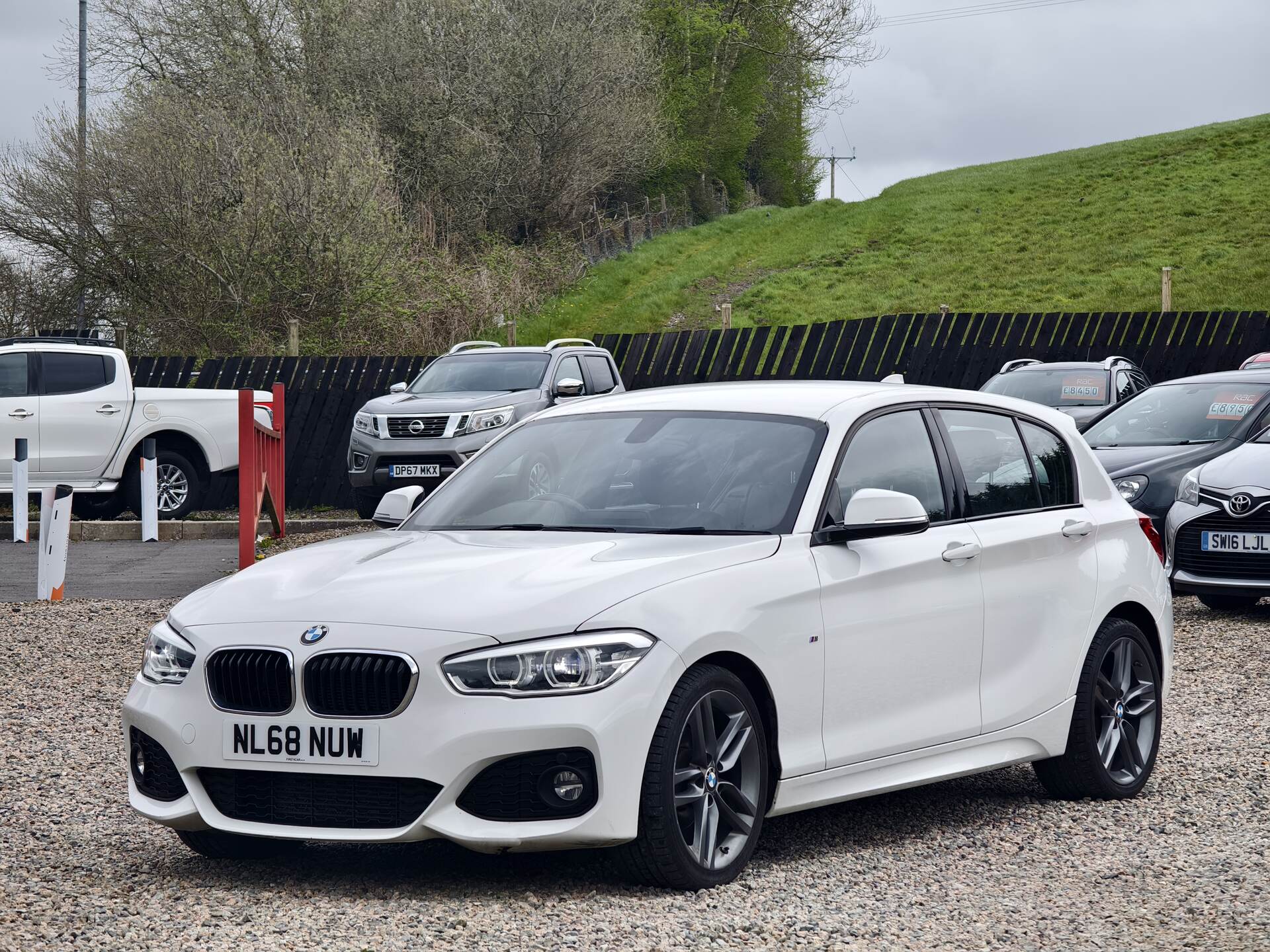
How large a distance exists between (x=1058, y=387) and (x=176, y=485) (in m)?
10.1

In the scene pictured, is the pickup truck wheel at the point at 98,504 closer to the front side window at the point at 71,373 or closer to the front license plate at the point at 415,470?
the front side window at the point at 71,373

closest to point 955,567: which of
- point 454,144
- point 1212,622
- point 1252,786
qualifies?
point 1252,786

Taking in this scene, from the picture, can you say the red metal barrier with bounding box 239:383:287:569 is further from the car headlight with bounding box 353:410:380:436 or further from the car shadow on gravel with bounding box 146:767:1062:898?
the car shadow on gravel with bounding box 146:767:1062:898

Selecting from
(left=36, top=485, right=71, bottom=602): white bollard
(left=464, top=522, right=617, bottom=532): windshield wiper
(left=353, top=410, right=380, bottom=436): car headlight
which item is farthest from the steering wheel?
(left=353, top=410, right=380, bottom=436): car headlight

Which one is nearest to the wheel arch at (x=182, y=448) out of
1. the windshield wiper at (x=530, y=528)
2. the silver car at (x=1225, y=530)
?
the silver car at (x=1225, y=530)

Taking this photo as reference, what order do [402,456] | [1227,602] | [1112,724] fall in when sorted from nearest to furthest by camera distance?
[1112,724], [1227,602], [402,456]

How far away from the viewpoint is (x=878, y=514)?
518cm

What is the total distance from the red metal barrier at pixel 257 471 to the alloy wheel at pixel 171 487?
94cm

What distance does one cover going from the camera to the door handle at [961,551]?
5709 mm

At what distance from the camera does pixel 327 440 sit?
70.4 ft

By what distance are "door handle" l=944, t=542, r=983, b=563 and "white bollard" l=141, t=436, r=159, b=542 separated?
43.4 feet

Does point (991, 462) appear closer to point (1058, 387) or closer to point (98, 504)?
point (1058, 387)

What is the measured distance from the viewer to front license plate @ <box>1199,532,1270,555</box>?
36.7 feet

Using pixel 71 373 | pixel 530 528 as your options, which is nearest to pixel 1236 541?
pixel 530 528
